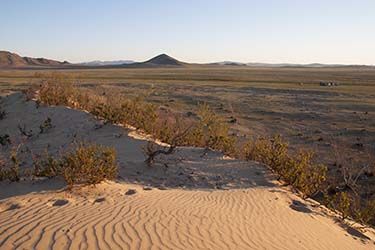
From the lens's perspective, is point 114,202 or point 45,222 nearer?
point 45,222

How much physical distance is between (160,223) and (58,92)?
521 inches

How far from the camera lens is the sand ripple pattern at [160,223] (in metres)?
5.39

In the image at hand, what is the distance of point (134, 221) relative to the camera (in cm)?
607

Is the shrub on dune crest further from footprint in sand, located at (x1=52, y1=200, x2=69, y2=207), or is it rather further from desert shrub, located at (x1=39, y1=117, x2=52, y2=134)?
desert shrub, located at (x1=39, y1=117, x2=52, y2=134)

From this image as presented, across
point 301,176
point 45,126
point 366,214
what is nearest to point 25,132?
point 45,126

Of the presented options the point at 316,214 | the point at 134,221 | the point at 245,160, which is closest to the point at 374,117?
the point at 245,160

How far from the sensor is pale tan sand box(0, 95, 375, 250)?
5.49m

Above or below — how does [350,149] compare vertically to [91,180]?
below

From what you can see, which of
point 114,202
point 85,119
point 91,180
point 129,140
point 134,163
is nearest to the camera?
point 114,202

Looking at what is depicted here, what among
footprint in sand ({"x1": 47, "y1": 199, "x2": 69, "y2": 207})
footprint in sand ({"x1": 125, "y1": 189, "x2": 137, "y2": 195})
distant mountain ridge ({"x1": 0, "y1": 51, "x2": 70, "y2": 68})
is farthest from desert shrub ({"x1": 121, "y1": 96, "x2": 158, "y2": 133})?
distant mountain ridge ({"x1": 0, "y1": 51, "x2": 70, "y2": 68})

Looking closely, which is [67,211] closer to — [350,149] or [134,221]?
[134,221]

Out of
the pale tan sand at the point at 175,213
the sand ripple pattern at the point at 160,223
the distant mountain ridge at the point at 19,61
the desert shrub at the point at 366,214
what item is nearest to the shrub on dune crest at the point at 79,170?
the pale tan sand at the point at 175,213

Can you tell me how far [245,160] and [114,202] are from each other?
4.51m

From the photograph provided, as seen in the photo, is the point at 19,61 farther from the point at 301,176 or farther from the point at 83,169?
the point at 301,176
